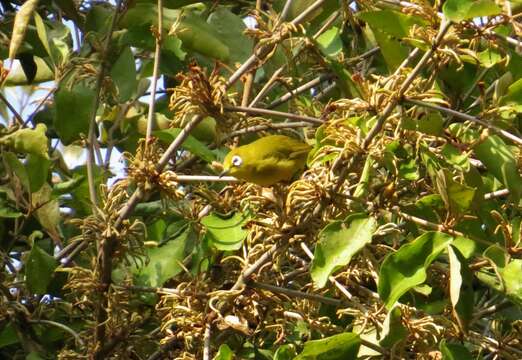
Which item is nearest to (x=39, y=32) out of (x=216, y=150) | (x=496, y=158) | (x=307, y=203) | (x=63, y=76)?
(x=63, y=76)

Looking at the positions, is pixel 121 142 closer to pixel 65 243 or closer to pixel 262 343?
pixel 65 243

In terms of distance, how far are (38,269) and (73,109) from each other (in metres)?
0.35

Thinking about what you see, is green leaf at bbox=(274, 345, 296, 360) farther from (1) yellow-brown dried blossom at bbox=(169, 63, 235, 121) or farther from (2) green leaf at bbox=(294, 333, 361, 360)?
(1) yellow-brown dried blossom at bbox=(169, 63, 235, 121)

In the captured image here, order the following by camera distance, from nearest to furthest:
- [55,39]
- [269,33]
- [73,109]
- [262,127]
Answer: [269,33], [262,127], [73,109], [55,39]

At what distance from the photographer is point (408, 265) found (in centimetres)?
170

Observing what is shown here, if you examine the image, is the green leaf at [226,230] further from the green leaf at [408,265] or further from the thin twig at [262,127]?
the green leaf at [408,265]

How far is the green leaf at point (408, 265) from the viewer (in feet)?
5.50

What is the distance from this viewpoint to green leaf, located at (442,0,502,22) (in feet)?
5.47

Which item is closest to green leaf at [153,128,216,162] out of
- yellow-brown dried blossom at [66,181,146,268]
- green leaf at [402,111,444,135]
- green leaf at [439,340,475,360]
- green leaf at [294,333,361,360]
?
yellow-brown dried blossom at [66,181,146,268]

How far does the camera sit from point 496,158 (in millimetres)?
1888

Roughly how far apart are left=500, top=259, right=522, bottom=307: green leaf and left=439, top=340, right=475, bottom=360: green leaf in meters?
0.11

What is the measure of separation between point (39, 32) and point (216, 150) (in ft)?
1.49

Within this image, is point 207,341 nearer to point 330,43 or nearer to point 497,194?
point 497,194

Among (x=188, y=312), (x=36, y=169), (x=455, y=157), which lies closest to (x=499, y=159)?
(x=455, y=157)
